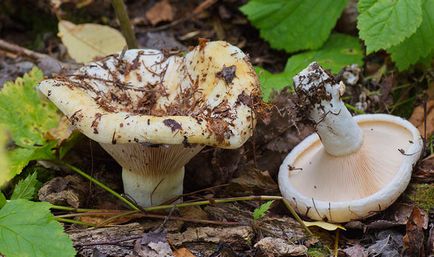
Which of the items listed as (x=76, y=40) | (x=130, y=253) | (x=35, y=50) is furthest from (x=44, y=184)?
(x=35, y=50)

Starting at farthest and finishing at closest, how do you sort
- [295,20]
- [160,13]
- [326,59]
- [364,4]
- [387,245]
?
[160,13] → [295,20] → [326,59] → [364,4] → [387,245]

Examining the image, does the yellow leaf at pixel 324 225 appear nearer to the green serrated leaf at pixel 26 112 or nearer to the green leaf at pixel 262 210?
the green leaf at pixel 262 210

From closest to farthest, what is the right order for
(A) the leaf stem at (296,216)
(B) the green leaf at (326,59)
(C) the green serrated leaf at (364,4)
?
1. (A) the leaf stem at (296,216)
2. (C) the green serrated leaf at (364,4)
3. (B) the green leaf at (326,59)

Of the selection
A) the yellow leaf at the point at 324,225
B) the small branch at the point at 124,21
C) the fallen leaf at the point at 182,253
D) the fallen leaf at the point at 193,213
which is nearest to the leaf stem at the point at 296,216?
the yellow leaf at the point at 324,225

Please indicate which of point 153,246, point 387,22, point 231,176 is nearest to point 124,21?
point 231,176

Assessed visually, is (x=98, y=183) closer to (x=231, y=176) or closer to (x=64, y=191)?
(x=64, y=191)
